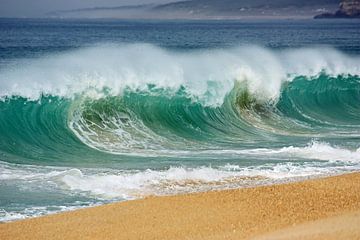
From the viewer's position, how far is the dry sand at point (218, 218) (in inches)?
332

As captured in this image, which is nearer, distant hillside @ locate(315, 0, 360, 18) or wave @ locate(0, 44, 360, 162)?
wave @ locate(0, 44, 360, 162)

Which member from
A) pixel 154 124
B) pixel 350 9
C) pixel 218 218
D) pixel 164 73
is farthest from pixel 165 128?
pixel 350 9

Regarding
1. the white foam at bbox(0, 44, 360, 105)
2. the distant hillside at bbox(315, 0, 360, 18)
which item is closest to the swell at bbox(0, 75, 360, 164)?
the white foam at bbox(0, 44, 360, 105)

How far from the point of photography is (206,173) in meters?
11.9

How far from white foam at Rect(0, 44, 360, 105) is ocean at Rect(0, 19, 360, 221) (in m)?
0.04

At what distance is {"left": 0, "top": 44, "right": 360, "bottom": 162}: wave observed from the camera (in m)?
15.3

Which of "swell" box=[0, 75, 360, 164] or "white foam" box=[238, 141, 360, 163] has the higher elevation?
"swell" box=[0, 75, 360, 164]

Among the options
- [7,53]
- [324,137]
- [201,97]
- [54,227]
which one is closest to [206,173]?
[54,227]

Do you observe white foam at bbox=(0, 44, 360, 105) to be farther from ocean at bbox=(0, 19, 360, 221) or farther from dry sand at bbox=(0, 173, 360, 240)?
dry sand at bbox=(0, 173, 360, 240)

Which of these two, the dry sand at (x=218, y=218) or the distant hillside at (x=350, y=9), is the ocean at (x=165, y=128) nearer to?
the dry sand at (x=218, y=218)

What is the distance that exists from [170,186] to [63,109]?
7.03m

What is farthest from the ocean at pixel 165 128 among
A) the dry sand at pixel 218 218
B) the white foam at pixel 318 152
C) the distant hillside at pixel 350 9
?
the distant hillside at pixel 350 9

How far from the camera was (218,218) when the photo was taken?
9.07 metres

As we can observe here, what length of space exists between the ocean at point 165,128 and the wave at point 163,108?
0.12ft
